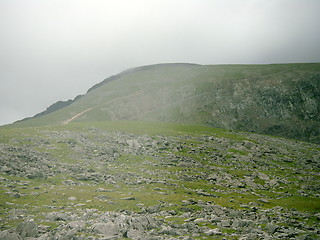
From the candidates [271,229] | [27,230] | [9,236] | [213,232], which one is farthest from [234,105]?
[9,236]

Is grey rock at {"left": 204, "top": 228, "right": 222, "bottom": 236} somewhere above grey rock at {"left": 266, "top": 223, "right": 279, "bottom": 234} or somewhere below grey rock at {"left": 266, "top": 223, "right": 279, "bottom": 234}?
above

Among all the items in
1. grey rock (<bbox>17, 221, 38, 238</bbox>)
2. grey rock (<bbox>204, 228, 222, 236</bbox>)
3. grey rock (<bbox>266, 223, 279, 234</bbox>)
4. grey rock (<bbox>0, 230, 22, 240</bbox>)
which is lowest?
grey rock (<bbox>266, 223, 279, 234</bbox>)

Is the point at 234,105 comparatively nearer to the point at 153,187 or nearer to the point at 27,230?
the point at 153,187

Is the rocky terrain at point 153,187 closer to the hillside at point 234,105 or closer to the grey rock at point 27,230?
the grey rock at point 27,230

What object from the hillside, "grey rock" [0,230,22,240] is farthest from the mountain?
the hillside

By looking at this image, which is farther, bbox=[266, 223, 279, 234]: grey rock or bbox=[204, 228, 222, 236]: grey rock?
bbox=[266, 223, 279, 234]: grey rock

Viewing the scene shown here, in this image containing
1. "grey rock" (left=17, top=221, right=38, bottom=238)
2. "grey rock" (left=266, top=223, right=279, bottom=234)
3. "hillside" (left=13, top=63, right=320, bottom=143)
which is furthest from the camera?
"hillside" (left=13, top=63, right=320, bottom=143)

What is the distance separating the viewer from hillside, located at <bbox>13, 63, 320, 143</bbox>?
15275 centimetres

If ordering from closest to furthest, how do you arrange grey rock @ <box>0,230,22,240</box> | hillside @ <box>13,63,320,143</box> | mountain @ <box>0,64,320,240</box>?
1. grey rock @ <box>0,230,22,240</box>
2. mountain @ <box>0,64,320,240</box>
3. hillside @ <box>13,63,320,143</box>

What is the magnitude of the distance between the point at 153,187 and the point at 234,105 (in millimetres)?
129481

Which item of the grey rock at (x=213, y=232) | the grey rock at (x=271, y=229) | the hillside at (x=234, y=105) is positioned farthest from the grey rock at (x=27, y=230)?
the hillside at (x=234, y=105)

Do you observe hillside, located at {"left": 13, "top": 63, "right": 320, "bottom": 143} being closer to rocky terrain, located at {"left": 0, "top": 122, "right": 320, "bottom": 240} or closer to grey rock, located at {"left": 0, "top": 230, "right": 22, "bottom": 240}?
rocky terrain, located at {"left": 0, "top": 122, "right": 320, "bottom": 240}

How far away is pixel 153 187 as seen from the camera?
43656 millimetres

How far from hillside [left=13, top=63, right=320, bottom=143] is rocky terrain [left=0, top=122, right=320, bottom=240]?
6590 cm
